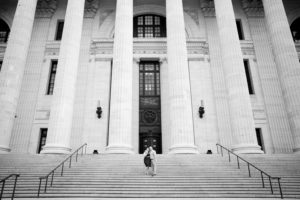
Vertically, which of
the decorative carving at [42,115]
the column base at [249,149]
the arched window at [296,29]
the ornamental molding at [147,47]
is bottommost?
the column base at [249,149]

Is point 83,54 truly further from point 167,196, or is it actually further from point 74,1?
point 167,196

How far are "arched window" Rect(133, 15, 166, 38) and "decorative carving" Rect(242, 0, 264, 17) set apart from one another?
8.50m

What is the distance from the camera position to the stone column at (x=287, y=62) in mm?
16281

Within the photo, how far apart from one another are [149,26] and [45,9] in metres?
10.8

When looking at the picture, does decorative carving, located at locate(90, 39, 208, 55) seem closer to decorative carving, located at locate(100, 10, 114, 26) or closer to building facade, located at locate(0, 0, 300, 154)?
building facade, located at locate(0, 0, 300, 154)

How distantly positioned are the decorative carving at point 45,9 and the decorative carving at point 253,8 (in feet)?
64.6

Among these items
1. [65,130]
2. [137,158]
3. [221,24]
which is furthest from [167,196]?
[221,24]

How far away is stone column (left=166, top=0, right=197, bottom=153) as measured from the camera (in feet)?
48.9

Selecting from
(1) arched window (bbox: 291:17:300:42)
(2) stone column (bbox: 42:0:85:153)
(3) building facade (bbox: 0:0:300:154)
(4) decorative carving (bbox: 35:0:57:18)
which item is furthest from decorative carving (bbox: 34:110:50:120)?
(1) arched window (bbox: 291:17:300:42)

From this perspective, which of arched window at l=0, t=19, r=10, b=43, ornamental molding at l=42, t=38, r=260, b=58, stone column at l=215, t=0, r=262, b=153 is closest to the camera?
stone column at l=215, t=0, r=262, b=153

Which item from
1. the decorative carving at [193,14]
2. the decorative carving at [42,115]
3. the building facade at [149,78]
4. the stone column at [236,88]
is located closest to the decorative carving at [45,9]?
the building facade at [149,78]

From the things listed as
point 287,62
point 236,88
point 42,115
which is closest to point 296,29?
point 287,62

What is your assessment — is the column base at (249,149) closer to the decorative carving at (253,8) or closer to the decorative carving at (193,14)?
the decorative carving at (193,14)

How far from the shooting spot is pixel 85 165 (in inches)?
496
